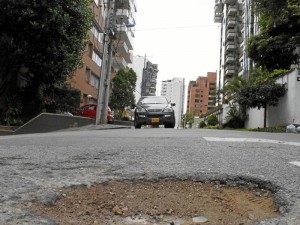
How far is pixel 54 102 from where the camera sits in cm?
1600

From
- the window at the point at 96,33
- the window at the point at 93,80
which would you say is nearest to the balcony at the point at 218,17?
the window at the point at 96,33

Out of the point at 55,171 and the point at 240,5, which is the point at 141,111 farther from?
the point at 240,5

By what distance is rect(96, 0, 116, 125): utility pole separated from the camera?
18531mm

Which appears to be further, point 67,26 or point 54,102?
point 54,102

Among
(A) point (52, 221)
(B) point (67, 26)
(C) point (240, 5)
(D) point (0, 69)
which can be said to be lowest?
(A) point (52, 221)

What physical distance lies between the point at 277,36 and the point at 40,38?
1143 cm

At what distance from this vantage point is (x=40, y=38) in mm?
12680

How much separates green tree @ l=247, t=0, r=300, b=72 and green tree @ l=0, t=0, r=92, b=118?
28.7 feet

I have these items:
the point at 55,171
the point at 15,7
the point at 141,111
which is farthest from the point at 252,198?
the point at 141,111

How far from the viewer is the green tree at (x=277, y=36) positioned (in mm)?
16875

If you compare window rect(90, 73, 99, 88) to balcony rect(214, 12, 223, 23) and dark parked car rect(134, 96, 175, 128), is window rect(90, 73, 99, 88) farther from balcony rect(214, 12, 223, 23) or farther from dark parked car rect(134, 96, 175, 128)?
balcony rect(214, 12, 223, 23)

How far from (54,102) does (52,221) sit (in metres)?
14.3

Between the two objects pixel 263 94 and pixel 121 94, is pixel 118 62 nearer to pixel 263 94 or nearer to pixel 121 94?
pixel 121 94

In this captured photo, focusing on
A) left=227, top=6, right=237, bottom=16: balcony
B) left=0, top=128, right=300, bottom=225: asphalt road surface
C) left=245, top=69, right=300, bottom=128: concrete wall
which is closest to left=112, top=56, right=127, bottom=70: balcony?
left=245, top=69, right=300, bottom=128: concrete wall
